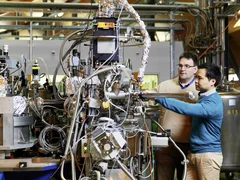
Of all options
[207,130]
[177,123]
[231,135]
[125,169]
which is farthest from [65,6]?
[125,169]

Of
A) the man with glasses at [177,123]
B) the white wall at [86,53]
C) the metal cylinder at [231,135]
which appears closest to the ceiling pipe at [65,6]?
the white wall at [86,53]

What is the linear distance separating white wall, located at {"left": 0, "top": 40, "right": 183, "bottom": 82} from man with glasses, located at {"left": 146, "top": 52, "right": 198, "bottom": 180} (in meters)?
2.01

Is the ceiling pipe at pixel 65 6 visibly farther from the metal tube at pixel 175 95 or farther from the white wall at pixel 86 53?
the metal tube at pixel 175 95

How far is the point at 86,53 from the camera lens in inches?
192

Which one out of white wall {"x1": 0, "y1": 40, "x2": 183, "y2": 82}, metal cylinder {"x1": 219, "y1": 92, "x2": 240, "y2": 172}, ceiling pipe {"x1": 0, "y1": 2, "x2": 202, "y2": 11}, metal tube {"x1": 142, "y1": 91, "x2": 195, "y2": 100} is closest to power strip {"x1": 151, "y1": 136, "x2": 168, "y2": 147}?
metal tube {"x1": 142, "y1": 91, "x2": 195, "y2": 100}

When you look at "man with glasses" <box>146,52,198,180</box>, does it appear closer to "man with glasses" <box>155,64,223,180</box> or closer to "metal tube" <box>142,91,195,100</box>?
"man with glasses" <box>155,64,223,180</box>

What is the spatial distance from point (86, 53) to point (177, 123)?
228 cm

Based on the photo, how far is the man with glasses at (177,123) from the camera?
2.86 metres

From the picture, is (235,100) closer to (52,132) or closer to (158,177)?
(158,177)

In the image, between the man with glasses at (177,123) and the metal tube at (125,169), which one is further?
the man with glasses at (177,123)

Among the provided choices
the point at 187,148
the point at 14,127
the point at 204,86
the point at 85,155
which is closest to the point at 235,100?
the point at 187,148

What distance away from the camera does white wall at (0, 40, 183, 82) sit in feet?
16.5

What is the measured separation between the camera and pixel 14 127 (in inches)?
93.9

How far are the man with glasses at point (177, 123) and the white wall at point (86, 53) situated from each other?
2.01 metres
